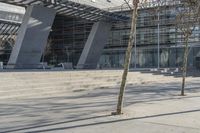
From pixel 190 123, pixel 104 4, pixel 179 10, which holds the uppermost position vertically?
pixel 104 4

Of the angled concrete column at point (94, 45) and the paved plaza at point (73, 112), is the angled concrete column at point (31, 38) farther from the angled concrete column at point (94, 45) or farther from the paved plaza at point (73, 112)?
the paved plaza at point (73, 112)

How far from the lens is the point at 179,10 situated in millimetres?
21109

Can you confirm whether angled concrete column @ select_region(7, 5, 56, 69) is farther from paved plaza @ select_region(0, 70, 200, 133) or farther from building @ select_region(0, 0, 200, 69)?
building @ select_region(0, 0, 200, 69)

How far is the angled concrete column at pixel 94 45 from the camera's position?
155ft

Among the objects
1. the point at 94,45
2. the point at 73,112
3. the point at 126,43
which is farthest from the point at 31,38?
the point at 126,43

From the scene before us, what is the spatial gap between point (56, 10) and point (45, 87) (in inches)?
752

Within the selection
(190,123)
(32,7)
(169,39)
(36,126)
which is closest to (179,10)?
(190,123)

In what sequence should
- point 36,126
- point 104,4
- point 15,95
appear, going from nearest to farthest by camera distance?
point 36,126 → point 15,95 → point 104,4

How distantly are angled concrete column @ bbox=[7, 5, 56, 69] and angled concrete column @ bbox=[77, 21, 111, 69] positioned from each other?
9.47m

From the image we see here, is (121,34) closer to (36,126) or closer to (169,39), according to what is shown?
(169,39)

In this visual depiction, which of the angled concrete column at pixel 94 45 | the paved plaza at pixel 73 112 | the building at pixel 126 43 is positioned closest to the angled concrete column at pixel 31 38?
the angled concrete column at pixel 94 45

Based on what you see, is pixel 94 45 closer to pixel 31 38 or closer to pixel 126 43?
pixel 31 38

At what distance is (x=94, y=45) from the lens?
47812 mm

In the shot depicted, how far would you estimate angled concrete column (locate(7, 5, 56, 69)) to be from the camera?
36094mm
